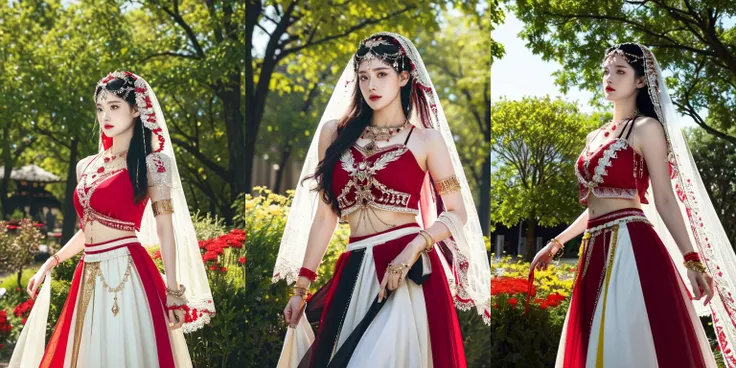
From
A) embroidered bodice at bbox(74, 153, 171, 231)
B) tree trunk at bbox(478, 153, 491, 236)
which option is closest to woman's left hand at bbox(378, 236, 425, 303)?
embroidered bodice at bbox(74, 153, 171, 231)

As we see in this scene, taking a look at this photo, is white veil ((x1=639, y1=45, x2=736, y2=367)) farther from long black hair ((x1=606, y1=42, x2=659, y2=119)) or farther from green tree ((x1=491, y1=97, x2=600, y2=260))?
green tree ((x1=491, y1=97, x2=600, y2=260))

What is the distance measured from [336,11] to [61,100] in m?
2.31

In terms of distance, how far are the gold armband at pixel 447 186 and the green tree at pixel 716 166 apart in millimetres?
2372

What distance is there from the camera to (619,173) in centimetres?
431

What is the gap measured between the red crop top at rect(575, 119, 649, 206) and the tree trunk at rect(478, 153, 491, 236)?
2395mm

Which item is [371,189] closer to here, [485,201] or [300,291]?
[300,291]

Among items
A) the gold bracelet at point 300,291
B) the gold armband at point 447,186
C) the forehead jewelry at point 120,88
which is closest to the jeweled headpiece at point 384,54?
the gold armband at point 447,186

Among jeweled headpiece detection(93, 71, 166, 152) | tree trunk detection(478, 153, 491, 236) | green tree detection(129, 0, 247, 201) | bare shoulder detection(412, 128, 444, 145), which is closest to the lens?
bare shoulder detection(412, 128, 444, 145)

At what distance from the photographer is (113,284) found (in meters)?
4.28

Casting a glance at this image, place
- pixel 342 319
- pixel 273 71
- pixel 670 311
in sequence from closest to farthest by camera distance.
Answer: pixel 342 319, pixel 670 311, pixel 273 71

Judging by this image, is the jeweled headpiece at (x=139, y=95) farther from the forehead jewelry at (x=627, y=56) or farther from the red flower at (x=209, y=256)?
the forehead jewelry at (x=627, y=56)

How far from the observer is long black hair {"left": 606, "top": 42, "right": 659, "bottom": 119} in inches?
174

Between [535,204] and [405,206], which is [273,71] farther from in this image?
[405,206]

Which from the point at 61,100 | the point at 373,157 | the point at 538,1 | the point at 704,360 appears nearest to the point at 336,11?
the point at 538,1
